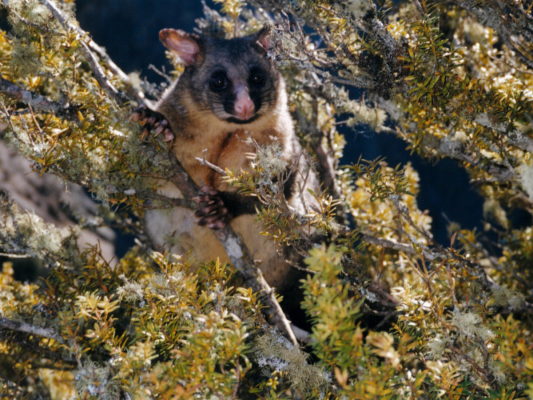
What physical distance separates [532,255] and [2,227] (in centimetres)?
252

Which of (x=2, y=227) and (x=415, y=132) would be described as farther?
(x=2, y=227)

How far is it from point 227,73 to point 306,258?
180cm

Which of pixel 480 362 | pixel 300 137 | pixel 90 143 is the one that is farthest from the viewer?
pixel 300 137

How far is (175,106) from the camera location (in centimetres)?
264

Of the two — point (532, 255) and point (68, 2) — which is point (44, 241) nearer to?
point (68, 2)

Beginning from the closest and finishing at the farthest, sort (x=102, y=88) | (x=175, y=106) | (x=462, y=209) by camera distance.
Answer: (x=102, y=88), (x=175, y=106), (x=462, y=209)

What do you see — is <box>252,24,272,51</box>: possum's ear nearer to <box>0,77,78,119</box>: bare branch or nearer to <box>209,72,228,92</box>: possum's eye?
<box>209,72,228,92</box>: possum's eye

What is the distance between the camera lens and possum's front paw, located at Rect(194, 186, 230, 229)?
7.11 ft

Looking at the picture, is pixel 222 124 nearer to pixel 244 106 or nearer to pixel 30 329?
pixel 244 106

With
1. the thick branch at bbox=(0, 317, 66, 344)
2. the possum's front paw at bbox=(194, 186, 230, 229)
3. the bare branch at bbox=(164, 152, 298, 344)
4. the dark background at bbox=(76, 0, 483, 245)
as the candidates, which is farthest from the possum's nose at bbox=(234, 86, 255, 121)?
the dark background at bbox=(76, 0, 483, 245)

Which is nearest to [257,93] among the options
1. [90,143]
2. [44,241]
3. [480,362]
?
[90,143]

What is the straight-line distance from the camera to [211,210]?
2273 mm

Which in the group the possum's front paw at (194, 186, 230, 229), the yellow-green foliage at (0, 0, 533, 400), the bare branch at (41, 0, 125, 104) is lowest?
the possum's front paw at (194, 186, 230, 229)

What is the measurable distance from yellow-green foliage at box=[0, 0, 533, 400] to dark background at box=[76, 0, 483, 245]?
151 centimetres
